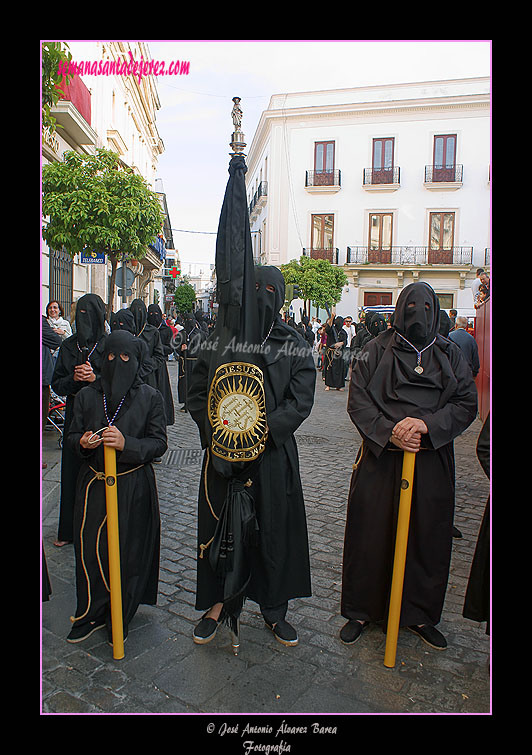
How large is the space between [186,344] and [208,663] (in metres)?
9.23

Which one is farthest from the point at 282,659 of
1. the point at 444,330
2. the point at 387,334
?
the point at 444,330

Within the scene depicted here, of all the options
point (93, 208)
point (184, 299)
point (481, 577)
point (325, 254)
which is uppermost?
point (325, 254)

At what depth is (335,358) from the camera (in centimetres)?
1644

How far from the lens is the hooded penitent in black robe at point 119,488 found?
345 cm

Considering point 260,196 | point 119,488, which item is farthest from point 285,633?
point 260,196

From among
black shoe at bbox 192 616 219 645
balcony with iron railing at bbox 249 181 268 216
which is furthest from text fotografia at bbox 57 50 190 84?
balcony with iron railing at bbox 249 181 268 216

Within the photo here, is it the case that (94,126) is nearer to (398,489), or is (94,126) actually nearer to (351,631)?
(398,489)

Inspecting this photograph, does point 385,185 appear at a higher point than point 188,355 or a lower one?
higher

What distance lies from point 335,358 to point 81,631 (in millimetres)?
13456

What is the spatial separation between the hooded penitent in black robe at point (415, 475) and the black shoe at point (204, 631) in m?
0.83

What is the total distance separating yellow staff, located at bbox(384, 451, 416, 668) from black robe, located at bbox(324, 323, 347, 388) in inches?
505

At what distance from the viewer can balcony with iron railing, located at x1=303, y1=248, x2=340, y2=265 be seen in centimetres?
3566
